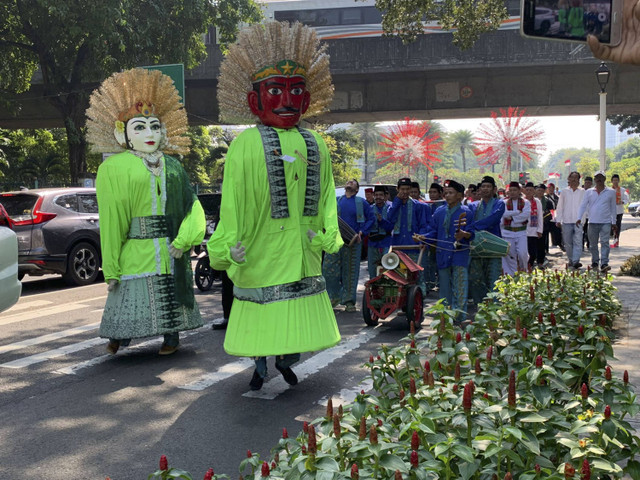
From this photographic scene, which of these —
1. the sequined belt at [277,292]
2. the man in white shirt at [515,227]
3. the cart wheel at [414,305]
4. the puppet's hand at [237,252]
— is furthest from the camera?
the man in white shirt at [515,227]

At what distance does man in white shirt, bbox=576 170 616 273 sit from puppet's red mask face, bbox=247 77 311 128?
8.67 metres

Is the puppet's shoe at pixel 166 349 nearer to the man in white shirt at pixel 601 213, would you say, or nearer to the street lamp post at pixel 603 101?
the man in white shirt at pixel 601 213

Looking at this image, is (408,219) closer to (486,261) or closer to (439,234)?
(439,234)

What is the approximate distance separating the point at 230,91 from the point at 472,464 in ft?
12.4

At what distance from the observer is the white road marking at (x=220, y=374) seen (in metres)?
5.35

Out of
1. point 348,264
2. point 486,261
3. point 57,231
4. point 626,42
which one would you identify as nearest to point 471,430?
point 626,42

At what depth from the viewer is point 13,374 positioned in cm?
564

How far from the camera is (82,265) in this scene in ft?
37.4

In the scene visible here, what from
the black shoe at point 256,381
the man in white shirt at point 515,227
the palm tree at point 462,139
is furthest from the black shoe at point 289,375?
the palm tree at point 462,139

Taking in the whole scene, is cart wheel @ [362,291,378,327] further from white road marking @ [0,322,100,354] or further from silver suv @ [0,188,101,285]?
silver suv @ [0,188,101,285]

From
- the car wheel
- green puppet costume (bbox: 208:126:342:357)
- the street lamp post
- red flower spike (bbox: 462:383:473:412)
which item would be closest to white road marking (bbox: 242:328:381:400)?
green puppet costume (bbox: 208:126:342:357)

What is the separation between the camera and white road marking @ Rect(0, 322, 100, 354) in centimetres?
661

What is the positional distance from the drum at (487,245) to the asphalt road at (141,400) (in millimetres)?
1517

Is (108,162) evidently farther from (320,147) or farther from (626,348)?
(626,348)
